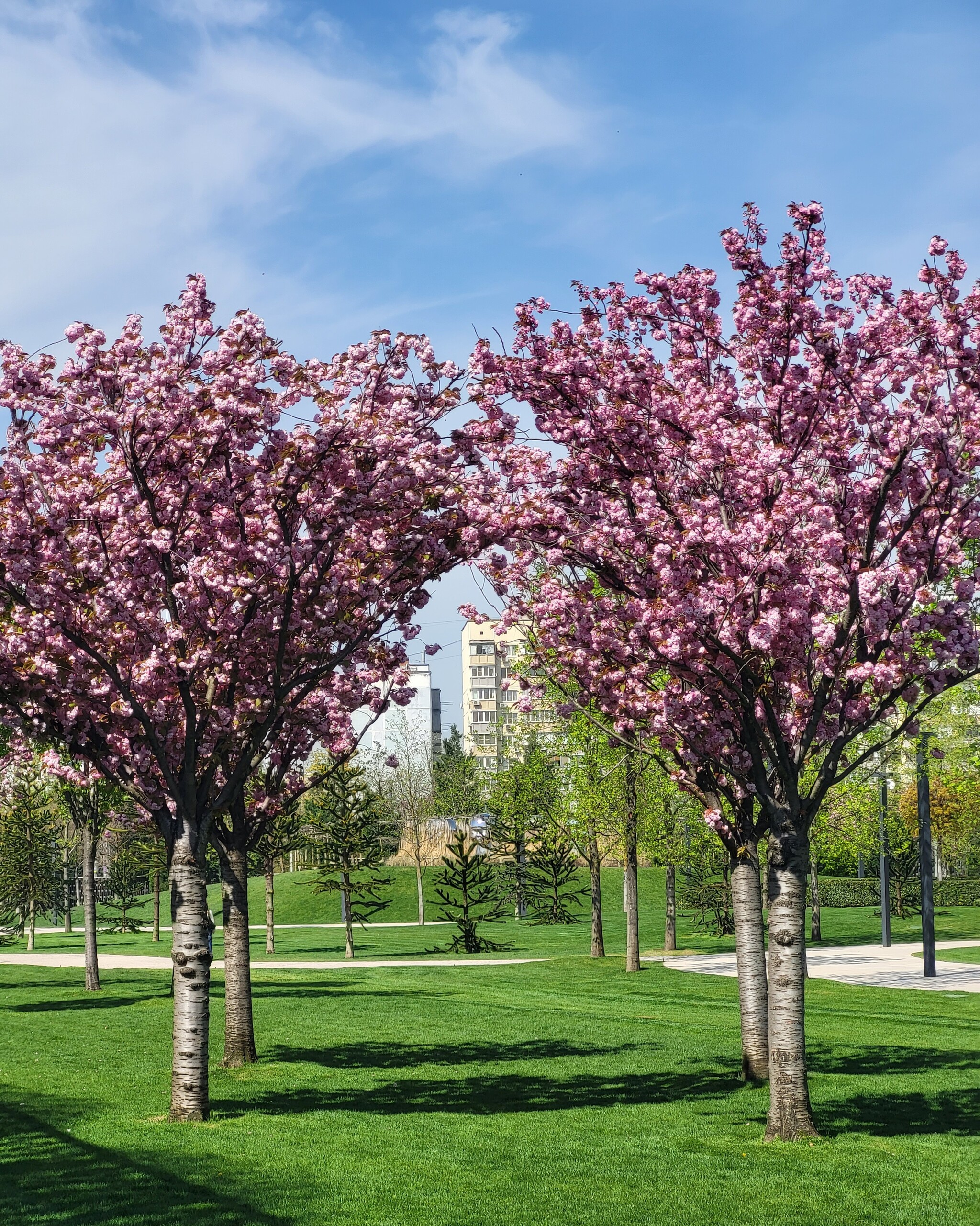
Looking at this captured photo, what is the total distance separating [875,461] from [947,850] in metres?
57.1

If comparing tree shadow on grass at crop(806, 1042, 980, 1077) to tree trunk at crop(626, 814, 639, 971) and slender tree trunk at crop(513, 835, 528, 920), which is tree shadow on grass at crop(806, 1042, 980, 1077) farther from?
slender tree trunk at crop(513, 835, 528, 920)

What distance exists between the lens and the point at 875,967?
34.5 meters

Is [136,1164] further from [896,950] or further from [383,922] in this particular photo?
[383,922]

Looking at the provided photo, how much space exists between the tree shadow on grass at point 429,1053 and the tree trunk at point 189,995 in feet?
15.8

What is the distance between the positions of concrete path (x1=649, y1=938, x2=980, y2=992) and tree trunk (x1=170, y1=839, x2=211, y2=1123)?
2087cm

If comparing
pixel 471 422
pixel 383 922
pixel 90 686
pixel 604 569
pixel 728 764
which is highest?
pixel 471 422

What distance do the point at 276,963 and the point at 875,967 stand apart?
18.3 meters

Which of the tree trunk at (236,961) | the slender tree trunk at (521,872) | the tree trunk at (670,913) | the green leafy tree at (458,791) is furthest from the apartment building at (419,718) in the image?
the tree trunk at (236,961)

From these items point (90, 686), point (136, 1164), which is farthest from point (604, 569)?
point (136, 1164)

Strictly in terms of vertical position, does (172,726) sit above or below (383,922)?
above

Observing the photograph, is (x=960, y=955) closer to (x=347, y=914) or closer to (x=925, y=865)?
(x=925, y=865)

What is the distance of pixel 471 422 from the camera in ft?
46.3

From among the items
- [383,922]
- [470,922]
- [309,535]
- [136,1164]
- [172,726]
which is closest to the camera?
[136,1164]

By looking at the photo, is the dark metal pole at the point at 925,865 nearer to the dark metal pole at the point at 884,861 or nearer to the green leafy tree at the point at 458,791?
the dark metal pole at the point at 884,861
